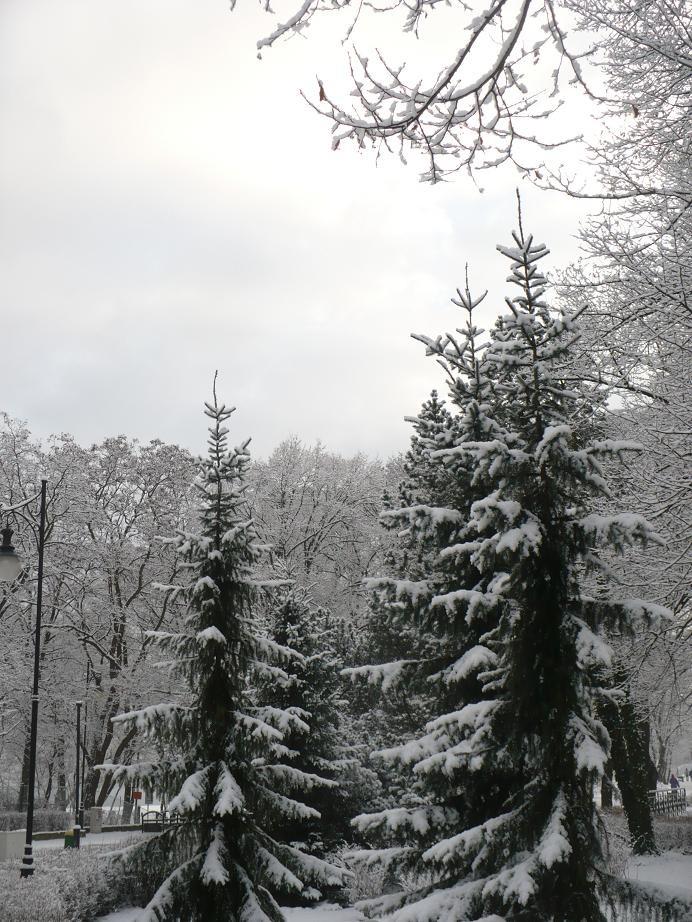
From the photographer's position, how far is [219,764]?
35.6 ft

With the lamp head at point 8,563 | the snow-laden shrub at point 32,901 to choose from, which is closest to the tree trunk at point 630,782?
the snow-laden shrub at point 32,901

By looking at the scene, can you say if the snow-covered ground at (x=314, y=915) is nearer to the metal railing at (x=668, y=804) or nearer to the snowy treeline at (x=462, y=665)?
the snowy treeline at (x=462, y=665)

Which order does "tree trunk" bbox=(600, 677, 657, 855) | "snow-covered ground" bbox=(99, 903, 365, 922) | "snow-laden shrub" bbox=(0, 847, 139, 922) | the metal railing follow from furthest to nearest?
the metal railing, "tree trunk" bbox=(600, 677, 657, 855), "snow-covered ground" bbox=(99, 903, 365, 922), "snow-laden shrub" bbox=(0, 847, 139, 922)

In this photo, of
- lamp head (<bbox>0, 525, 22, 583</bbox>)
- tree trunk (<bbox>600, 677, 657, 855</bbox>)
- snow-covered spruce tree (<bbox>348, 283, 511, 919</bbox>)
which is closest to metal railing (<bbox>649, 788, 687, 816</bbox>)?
tree trunk (<bbox>600, 677, 657, 855</bbox>)

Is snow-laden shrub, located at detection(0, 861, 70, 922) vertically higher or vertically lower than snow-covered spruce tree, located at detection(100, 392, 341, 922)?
lower

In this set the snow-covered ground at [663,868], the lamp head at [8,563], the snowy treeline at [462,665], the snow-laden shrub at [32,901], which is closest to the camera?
the snowy treeline at [462,665]

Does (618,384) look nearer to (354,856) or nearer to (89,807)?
(354,856)

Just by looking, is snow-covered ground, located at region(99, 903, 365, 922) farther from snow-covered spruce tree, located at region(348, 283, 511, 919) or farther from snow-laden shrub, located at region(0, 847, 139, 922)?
snow-covered spruce tree, located at region(348, 283, 511, 919)

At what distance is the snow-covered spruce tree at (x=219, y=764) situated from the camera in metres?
10.2

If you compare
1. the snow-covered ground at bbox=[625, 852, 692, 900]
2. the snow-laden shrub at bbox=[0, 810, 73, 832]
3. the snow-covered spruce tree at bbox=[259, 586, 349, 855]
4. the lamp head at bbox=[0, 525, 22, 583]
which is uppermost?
the lamp head at bbox=[0, 525, 22, 583]

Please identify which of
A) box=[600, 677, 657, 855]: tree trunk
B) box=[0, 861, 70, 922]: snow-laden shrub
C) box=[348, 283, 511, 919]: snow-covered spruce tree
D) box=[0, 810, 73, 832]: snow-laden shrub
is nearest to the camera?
box=[348, 283, 511, 919]: snow-covered spruce tree

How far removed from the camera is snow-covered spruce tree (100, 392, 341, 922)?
400 inches

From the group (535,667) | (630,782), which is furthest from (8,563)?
(630,782)

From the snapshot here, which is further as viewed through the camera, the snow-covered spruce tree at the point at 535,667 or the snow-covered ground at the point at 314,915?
the snow-covered ground at the point at 314,915
